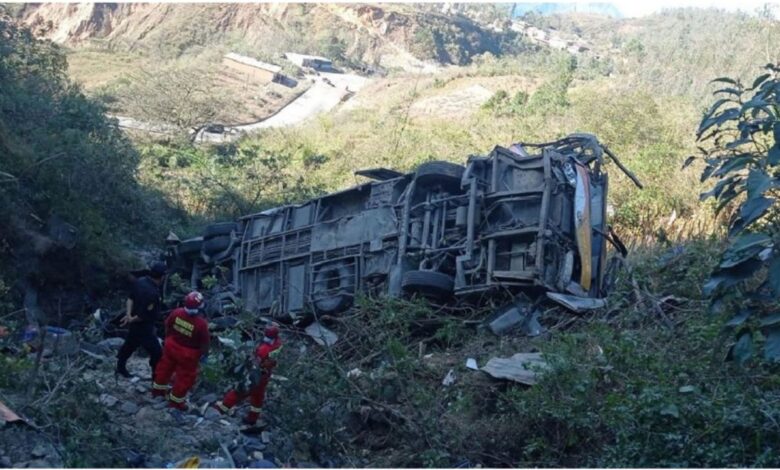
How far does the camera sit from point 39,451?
19.1 ft

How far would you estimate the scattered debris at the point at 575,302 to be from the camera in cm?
894

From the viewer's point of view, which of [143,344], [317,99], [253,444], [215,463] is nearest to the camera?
[215,463]

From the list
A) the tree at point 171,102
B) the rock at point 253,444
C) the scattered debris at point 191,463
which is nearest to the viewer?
the scattered debris at point 191,463

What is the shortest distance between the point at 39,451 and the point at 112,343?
12.9 feet

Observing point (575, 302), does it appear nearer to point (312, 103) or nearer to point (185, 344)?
point (185, 344)

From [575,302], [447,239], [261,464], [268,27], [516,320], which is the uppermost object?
[447,239]

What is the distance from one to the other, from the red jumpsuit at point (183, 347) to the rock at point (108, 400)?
0.44 metres

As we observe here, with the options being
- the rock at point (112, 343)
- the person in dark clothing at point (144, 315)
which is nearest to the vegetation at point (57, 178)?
the rock at point (112, 343)

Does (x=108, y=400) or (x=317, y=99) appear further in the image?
(x=317, y=99)

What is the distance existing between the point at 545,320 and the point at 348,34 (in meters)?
38.4

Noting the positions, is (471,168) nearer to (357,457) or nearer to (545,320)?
(545,320)

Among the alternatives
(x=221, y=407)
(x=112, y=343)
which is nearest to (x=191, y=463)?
(x=221, y=407)

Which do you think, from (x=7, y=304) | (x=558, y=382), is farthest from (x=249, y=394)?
(x=7, y=304)

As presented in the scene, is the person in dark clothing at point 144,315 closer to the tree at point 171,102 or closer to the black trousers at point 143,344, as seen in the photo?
the black trousers at point 143,344
